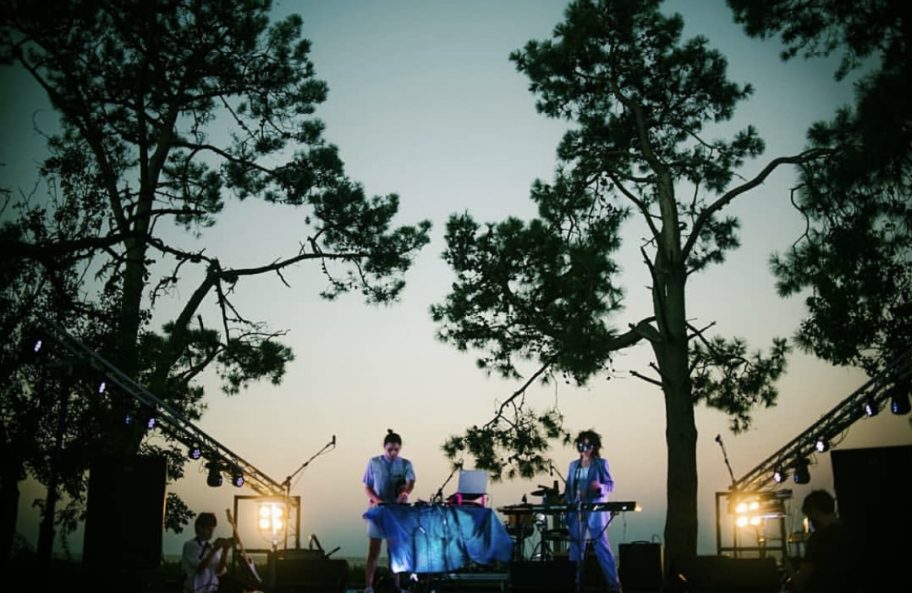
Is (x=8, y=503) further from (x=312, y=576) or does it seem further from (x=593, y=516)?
(x=593, y=516)

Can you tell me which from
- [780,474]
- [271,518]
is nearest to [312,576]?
A: [271,518]

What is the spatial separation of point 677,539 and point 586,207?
394 cm

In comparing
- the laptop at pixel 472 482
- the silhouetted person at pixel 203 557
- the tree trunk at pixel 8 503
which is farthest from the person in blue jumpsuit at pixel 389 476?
the tree trunk at pixel 8 503

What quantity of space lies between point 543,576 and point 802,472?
15.4ft

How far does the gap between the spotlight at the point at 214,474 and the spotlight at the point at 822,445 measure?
23.6 feet

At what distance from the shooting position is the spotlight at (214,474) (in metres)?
9.48

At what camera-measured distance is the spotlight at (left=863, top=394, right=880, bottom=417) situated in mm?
7514

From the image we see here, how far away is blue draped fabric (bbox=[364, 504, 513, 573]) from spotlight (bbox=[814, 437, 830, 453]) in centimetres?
433

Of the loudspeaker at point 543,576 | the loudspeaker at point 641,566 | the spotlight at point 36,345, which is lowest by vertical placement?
the loudspeaker at point 641,566

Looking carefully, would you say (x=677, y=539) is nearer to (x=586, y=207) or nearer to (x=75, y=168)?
(x=586, y=207)

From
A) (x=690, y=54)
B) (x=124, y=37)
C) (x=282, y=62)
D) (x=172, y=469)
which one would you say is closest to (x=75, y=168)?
(x=124, y=37)

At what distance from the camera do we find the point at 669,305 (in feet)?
27.3

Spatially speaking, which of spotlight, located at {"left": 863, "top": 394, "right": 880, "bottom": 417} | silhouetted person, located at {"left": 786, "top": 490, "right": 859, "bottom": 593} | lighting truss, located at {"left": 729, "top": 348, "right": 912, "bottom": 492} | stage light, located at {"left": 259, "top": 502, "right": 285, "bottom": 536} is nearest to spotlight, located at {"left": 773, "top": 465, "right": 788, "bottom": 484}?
lighting truss, located at {"left": 729, "top": 348, "right": 912, "bottom": 492}

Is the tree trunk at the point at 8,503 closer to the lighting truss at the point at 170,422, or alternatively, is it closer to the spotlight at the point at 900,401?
the lighting truss at the point at 170,422
